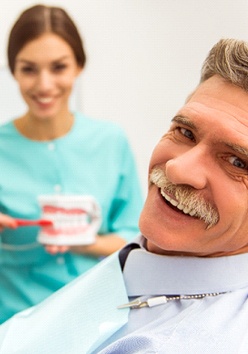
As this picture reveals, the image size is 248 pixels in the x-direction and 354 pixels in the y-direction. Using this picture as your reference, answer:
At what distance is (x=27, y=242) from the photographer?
1549 mm

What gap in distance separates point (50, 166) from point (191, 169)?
0.82 metres

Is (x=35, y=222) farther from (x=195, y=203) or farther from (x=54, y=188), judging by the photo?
(x=195, y=203)

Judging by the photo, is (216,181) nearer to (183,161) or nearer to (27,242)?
(183,161)

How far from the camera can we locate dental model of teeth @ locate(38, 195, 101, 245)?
1.48 metres

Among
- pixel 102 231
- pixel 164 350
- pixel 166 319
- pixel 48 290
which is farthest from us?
pixel 102 231

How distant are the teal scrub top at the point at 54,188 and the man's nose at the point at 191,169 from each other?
2.41 ft

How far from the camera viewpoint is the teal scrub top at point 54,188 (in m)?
1.53

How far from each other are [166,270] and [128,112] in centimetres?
141

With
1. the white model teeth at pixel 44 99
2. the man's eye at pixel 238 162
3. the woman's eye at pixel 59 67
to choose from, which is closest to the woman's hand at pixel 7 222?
the white model teeth at pixel 44 99

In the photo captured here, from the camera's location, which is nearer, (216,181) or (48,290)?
(216,181)

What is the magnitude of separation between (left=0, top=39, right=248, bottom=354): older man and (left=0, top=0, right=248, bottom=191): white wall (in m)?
1.15

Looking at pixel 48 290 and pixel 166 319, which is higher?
pixel 166 319

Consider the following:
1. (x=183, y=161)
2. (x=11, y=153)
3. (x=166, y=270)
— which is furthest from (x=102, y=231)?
(x=183, y=161)

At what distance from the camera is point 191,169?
869mm
